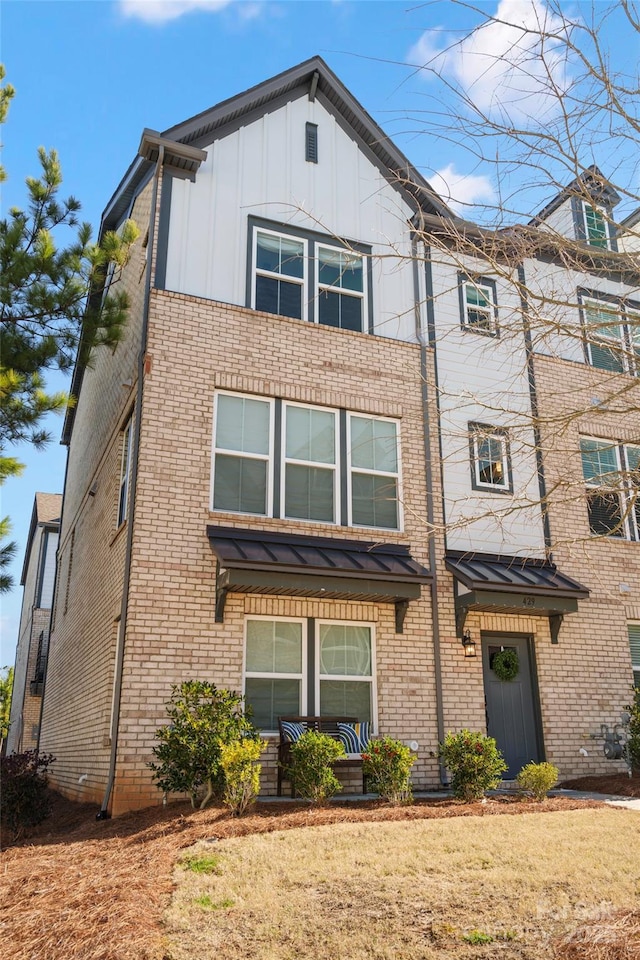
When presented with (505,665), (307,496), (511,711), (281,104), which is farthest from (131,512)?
(281,104)

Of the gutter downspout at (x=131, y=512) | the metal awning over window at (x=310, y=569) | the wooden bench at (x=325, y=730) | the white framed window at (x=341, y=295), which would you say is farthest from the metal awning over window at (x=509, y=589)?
the gutter downspout at (x=131, y=512)

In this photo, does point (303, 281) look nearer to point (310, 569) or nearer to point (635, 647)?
point (310, 569)

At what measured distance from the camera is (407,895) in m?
5.38

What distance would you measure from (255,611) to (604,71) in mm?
7802

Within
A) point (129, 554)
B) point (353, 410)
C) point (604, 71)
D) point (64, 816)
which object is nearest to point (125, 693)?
point (129, 554)

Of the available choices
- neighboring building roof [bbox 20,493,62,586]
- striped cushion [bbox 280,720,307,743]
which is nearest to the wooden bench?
striped cushion [bbox 280,720,307,743]

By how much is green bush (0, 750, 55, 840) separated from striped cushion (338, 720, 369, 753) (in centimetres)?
439

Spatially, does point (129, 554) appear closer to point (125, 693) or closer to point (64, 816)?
point (125, 693)

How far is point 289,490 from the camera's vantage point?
12039 millimetres

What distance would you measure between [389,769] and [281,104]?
10.9 m

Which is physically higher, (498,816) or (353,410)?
(353,410)

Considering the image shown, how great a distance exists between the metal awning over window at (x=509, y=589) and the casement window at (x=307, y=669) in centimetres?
158

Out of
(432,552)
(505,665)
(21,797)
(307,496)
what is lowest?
(21,797)

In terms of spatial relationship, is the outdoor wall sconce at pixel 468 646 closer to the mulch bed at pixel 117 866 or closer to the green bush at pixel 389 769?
the mulch bed at pixel 117 866
